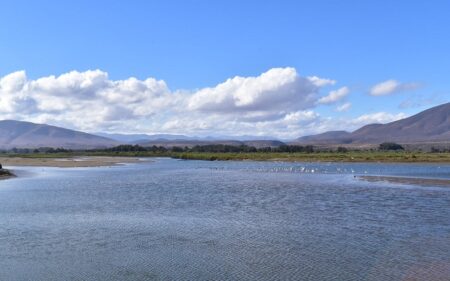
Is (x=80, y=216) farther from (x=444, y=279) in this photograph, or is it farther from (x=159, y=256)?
(x=444, y=279)

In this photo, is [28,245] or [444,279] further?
[28,245]

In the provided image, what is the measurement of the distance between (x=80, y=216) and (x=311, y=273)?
17218 millimetres

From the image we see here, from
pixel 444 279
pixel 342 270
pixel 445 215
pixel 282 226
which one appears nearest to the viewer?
pixel 444 279

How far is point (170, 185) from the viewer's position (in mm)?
53906

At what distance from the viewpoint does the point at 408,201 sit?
38219mm

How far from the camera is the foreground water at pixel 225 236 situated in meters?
18.5

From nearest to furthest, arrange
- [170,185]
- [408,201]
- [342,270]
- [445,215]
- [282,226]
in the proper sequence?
[342,270], [282,226], [445,215], [408,201], [170,185]

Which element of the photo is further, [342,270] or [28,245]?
[28,245]

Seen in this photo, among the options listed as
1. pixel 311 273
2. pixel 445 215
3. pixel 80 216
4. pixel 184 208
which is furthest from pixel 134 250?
pixel 445 215

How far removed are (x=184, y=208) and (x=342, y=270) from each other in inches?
694

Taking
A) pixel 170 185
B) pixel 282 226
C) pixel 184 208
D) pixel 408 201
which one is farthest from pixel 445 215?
pixel 170 185

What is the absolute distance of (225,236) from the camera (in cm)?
2470

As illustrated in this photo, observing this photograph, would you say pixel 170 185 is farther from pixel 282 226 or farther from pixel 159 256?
pixel 159 256

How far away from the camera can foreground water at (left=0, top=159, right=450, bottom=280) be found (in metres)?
18.5
